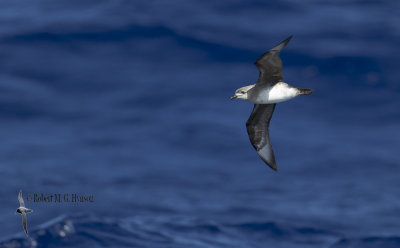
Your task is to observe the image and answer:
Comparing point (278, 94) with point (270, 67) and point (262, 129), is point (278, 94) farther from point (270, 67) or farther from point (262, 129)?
point (262, 129)

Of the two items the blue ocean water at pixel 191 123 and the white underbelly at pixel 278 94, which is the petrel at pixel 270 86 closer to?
the white underbelly at pixel 278 94

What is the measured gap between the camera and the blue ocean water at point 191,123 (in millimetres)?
32062

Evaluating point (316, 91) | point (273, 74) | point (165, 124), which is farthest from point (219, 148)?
point (273, 74)

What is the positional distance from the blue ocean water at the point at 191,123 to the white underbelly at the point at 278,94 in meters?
17.7

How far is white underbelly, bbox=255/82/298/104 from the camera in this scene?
1265cm

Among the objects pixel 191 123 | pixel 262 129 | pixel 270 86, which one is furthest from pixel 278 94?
pixel 191 123

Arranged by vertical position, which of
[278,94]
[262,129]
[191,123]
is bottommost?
[278,94]

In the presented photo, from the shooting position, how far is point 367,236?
3409cm

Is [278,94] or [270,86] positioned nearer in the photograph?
[278,94]

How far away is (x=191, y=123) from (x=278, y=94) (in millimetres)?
20866

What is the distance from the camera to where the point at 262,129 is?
14805mm

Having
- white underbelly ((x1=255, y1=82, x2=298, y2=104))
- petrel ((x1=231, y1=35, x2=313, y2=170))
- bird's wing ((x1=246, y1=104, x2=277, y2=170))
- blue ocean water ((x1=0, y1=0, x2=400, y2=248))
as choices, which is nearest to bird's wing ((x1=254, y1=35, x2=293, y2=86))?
petrel ((x1=231, y1=35, x2=313, y2=170))

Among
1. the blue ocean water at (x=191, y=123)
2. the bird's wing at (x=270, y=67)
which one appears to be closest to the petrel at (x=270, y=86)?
the bird's wing at (x=270, y=67)

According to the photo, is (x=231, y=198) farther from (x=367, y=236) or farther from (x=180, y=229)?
(x=367, y=236)
